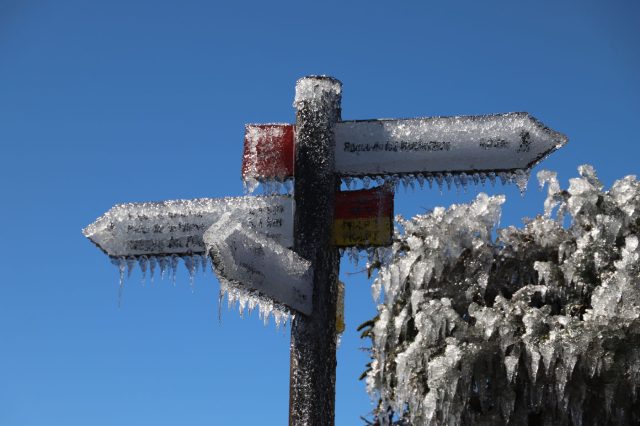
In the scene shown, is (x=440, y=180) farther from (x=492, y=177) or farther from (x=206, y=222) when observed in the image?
(x=206, y=222)

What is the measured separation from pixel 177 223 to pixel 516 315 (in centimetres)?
315

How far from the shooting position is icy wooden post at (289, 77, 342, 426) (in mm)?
5746

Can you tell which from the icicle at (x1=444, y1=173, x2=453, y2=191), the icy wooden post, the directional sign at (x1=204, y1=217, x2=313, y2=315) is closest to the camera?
the directional sign at (x1=204, y1=217, x2=313, y2=315)

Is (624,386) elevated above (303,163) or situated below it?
below

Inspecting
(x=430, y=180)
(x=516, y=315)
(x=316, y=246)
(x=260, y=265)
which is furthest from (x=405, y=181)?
(x=516, y=315)

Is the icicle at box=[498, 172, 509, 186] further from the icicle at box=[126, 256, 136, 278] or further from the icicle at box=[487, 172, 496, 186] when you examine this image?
the icicle at box=[126, 256, 136, 278]

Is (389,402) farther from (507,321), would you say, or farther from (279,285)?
(279,285)

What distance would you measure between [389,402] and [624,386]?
7.24 feet

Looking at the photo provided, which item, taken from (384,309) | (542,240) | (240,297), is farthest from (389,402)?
(240,297)

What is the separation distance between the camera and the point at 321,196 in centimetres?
595

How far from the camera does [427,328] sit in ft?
25.0

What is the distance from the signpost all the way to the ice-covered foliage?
191 cm

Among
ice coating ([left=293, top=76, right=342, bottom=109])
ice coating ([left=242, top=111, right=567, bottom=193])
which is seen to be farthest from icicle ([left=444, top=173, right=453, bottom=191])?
ice coating ([left=293, top=76, right=342, bottom=109])

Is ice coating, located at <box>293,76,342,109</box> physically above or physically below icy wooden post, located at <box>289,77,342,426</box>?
above
